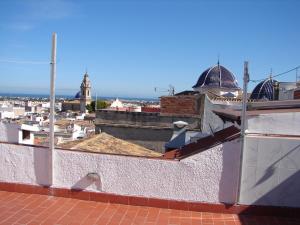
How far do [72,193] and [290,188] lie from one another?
12.0ft

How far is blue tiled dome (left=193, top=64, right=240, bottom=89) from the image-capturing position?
34.8m

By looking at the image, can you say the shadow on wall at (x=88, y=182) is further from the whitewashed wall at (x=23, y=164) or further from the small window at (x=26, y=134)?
the small window at (x=26, y=134)

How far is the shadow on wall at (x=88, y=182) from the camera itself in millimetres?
5699

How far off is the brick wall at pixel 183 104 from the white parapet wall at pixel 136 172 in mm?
12558

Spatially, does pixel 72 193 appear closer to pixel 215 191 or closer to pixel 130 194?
pixel 130 194

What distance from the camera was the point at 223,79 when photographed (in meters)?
35.2

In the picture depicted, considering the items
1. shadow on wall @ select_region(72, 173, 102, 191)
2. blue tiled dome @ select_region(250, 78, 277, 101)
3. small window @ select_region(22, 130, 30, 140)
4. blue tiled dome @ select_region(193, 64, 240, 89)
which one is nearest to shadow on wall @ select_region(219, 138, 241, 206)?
shadow on wall @ select_region(72, 173, 102, 191)

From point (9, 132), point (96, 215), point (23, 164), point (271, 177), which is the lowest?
point (96, 215)

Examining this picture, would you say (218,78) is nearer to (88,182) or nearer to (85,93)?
(88,182)

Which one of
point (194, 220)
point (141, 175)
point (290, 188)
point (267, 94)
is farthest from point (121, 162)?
point (267, 94)

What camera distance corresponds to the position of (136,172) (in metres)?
5.62

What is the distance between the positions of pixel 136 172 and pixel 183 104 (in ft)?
45.4

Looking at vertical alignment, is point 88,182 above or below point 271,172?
below

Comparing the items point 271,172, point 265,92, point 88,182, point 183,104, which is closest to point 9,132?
point 88,182
